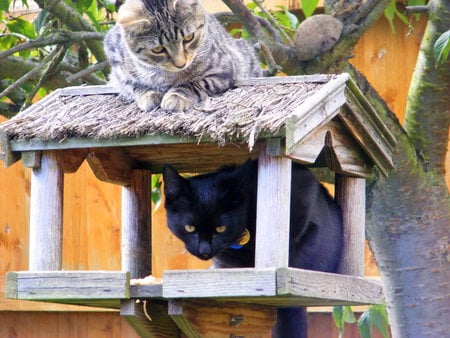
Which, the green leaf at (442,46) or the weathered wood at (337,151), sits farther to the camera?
the green leaf at (442,46)

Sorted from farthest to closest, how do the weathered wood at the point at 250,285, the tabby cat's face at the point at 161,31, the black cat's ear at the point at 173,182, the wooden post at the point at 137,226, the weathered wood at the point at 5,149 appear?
the wooden post at the point at 137,226
the tabby cat's face at the point at 161,31
the black cat's ear at the point at 173,182
the weathered wood at the point at 5,149
the weathered wood at the point at 250,285

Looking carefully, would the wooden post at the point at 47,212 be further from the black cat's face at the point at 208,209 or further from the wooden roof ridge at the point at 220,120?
the black cat's face at the point at 208,209

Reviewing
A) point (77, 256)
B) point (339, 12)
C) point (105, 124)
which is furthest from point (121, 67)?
point (77, 256)

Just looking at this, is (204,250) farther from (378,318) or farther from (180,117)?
(378,318)

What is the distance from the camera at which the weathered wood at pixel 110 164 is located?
3170 millimetres

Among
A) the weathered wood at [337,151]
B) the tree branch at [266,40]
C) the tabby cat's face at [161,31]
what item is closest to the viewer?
the weathered wood at [337,151]

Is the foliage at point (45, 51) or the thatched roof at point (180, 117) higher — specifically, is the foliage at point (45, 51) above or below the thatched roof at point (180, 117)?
above

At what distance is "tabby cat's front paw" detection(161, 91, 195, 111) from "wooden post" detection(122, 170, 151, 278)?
59 cm

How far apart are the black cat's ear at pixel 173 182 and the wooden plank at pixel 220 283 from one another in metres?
0.50

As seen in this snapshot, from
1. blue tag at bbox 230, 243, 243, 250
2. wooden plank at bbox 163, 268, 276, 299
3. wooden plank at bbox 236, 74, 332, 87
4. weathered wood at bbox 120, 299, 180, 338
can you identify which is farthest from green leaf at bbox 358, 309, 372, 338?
wooden plank at bbox 163, 268, 276, 299

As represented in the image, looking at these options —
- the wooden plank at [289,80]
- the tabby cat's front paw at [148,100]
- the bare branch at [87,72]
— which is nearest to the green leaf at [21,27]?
the bare branch at [87,72]

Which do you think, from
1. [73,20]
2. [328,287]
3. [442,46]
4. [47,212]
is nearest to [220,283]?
[328,287]

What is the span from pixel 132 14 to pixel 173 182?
0.59 m

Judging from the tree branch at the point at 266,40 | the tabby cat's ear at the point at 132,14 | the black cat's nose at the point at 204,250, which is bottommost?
the black cat's nose at the point at 204,250
